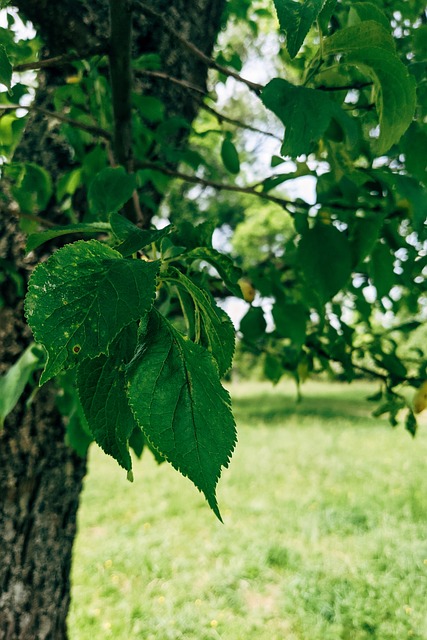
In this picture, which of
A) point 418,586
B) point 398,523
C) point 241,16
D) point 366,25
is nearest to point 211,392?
point 366,25

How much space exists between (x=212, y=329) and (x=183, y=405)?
0.47 feet

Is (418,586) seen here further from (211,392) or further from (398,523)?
(211,392)

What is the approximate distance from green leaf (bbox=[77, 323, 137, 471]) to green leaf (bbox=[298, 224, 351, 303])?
60cm

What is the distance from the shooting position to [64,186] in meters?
1.59

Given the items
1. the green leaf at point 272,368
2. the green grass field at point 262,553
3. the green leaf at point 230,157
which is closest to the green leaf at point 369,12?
the green leaf at point 230,157

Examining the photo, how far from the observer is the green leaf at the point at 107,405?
57 centimetres

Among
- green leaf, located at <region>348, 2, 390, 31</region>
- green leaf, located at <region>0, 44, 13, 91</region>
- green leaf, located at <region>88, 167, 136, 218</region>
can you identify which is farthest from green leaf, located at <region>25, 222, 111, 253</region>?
green leaf, located at <region>348, 2, 390, 31</region>

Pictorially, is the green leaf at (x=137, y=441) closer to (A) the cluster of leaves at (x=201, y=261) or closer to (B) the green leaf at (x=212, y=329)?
(A) the cluster of leaves at (x=201, y=261)

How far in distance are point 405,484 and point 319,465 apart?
4.31 ft

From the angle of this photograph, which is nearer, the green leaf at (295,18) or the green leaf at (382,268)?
the green leaf at (295,18)

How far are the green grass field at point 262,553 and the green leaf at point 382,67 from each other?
3581mm

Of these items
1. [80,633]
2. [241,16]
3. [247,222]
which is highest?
[247,222]

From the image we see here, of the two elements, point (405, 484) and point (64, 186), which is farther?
point (405, 484)

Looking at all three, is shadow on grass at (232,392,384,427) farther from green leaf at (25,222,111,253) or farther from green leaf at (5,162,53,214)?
green leaf at (25,222,111,253)
